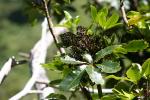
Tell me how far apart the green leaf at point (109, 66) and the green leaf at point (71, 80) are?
6 cm

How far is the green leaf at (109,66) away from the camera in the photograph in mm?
1378

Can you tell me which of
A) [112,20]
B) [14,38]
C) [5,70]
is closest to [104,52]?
[112,20]

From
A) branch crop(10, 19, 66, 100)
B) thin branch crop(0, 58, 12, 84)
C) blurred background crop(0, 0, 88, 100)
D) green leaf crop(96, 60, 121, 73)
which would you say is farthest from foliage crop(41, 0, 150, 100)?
blurred background crop(0, 0, 88, 100)

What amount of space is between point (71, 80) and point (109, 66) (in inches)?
4.4

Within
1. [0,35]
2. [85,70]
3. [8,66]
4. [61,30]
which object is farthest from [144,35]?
[0,35]

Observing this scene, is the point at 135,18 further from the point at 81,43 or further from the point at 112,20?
the point at 81,43

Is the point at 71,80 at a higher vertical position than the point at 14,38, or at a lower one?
higher

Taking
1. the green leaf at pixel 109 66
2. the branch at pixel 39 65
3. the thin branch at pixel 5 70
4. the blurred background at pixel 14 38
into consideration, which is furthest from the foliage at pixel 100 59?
the blurred background at pixel 14 38

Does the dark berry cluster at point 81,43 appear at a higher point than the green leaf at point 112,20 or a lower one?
lower

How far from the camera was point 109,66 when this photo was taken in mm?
1386

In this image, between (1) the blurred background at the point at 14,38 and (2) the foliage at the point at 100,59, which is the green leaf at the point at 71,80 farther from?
(1) the blurred background at the point at 14,38

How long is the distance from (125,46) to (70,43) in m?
0.16

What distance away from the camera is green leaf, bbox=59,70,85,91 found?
1370 millimetres

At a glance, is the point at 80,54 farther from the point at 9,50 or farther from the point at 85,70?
the point at 9,50
